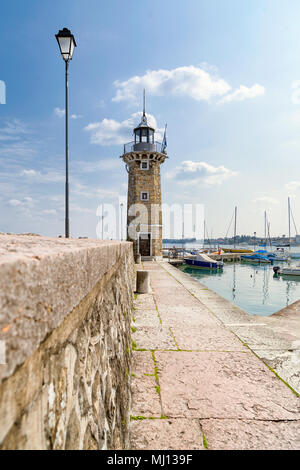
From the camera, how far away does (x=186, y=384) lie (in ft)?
10.6

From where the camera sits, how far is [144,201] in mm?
26047

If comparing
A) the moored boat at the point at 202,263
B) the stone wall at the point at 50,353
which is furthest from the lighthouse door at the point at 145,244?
the stone wall at the point at 50,353

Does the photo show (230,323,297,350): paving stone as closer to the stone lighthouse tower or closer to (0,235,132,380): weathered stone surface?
(0,235,132,380): weathered stone surface

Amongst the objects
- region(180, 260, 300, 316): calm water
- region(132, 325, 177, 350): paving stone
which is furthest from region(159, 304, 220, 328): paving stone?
region(180, 260, 300, 316): calm water

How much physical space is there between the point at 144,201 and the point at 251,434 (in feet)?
79.4

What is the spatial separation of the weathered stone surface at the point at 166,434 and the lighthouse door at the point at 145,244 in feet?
77.4

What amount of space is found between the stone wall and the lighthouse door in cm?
2453

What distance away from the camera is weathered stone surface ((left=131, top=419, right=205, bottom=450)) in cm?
228

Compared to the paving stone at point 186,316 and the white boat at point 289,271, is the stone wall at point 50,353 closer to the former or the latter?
the paving stone at point 186,316

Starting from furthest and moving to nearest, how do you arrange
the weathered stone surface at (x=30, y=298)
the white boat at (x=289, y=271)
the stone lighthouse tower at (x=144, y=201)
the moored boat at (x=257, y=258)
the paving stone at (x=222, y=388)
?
the moored boat at (x=257, y=258) < the white boat at (x=289, y=271) < the stone lighthouse tower at (x=144, y=201) < the paving stone at (x=222, y=388) < the weathered stone surface at (x=30, y=298)

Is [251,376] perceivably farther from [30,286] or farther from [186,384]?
[30,286]

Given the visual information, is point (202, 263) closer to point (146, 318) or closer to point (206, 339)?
point (146, 318)

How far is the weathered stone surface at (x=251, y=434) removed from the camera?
230 centimetres

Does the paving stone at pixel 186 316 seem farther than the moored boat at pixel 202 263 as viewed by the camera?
No
